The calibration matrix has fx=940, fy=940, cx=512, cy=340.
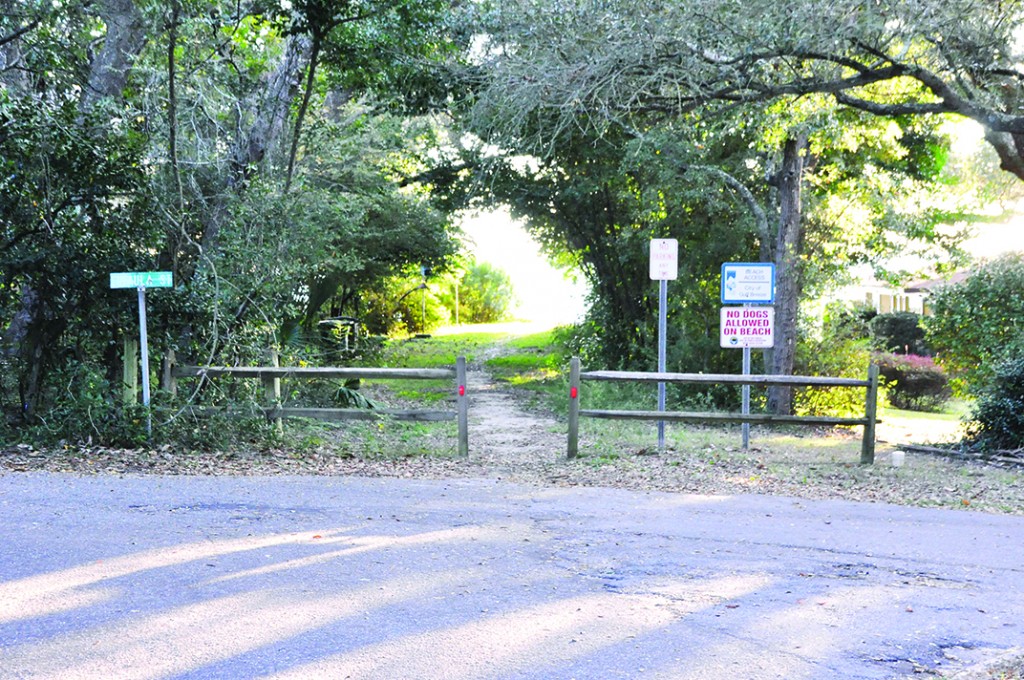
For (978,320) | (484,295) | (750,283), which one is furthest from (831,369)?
(484,295)

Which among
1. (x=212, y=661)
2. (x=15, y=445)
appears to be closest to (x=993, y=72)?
(x=212, y=661)

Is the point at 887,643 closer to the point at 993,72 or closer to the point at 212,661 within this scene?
the point at 212,661

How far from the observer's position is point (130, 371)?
11328 mm

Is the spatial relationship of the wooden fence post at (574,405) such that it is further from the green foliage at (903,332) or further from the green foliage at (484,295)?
the green foliage at (484,295)

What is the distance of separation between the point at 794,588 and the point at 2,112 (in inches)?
386

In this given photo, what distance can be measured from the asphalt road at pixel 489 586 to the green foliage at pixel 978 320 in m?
6.69

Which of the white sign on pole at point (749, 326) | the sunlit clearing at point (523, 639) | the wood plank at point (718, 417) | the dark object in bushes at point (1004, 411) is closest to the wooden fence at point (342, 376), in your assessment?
the wood plank at point (718, 417)

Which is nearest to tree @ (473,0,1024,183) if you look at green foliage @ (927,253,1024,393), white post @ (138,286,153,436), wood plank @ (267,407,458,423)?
green foliage @ (927,253,1024,393)

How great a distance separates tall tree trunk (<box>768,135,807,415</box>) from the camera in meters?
17.1

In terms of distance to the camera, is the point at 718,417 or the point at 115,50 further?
the point at 115,50

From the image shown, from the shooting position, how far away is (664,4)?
10.9m

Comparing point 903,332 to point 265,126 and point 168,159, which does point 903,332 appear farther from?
point 168,159

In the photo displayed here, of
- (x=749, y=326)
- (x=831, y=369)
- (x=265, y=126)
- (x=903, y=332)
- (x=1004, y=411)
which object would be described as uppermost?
(x=265, y=126)

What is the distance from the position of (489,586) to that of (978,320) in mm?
11797
